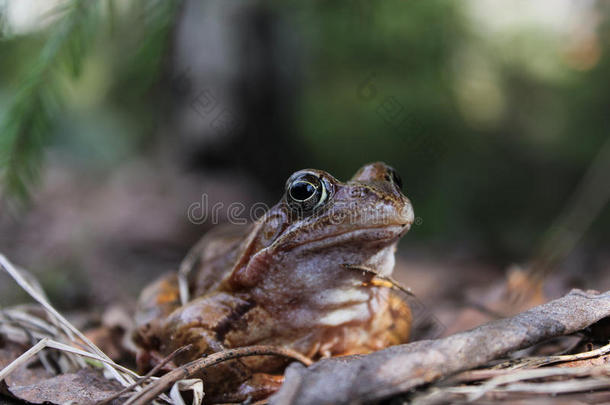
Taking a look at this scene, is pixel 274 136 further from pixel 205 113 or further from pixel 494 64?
pixel 494 64

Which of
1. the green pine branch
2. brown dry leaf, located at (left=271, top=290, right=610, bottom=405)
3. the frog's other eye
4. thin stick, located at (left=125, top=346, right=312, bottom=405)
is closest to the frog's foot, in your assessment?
thin stick, located at (left=125, top=346, right=312, bottom=405)

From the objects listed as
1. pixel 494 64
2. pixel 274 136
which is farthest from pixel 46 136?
pixel 494 64

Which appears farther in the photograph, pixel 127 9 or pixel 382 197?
pixel 127 9

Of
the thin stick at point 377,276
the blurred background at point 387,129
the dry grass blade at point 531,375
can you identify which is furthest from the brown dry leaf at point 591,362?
the blurred background at point 387,129

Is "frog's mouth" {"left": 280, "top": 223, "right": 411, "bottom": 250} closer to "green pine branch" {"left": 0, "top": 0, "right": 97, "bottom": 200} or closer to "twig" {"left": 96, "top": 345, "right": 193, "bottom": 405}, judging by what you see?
"twig" {"left": 96, "top": 345, "right": 193, "bottom": 405}

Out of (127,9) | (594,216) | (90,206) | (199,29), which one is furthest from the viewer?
(90,206)

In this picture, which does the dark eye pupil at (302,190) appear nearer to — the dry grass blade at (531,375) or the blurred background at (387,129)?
the dry grass blade at (531,375)

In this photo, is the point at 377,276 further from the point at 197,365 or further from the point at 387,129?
the point at 387,129

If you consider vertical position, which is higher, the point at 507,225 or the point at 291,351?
the point at 507,225
